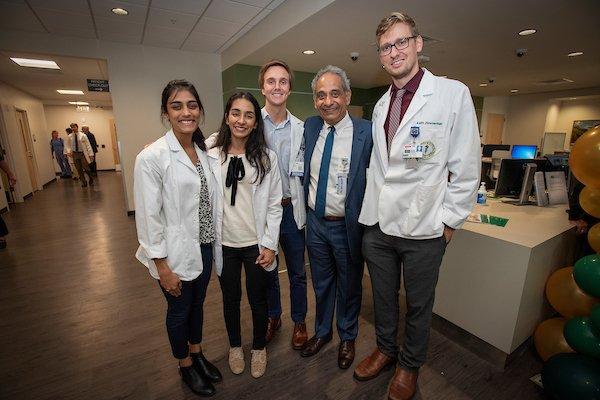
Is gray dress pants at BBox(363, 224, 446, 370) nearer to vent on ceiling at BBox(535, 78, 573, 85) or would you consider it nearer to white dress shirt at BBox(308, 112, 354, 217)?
white dress shirt at BBox(308, 112, 354, 217)

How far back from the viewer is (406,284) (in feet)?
5.31

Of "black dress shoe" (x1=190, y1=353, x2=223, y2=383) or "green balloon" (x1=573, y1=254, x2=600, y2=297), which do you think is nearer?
"green balloon" (x1=573, y1=254, x2=600, y2=297)

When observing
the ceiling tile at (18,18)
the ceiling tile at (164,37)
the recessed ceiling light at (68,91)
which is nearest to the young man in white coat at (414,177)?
the ceiling tile at (164,37)

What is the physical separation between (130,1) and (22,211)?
5131mm

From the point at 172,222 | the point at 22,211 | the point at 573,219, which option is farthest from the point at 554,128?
the point at 22,211

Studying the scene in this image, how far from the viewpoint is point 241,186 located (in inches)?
65.6

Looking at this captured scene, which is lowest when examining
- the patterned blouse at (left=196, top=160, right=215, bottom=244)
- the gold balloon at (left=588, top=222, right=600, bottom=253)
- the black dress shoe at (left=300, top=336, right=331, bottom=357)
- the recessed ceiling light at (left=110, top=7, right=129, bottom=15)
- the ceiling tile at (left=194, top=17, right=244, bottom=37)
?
the black dress shoe at (left=300, top=336, right=331, bottom=357)

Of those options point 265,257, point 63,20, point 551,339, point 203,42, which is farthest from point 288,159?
point 63,20

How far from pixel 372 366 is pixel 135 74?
588 cm

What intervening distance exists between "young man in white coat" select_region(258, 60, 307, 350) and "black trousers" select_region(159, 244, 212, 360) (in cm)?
49

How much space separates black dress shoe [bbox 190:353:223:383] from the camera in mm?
1796

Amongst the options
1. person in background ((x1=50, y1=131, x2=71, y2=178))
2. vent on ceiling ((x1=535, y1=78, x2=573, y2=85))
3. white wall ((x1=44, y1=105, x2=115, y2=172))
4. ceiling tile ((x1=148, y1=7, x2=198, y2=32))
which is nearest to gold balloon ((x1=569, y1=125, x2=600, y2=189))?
ceiling tile ((x1=148, y1=7, x2=198, y2=32))

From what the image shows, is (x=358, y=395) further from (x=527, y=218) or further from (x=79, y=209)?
(x=79, y=209)

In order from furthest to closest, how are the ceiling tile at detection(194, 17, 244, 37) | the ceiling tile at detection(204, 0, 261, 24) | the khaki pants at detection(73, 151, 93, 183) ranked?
the khaki pants at detection(73, 151, 93, 183) < the ceiling tile at detection(194, 17, 244, 37) < the ceiling tile at detection(204, 0, 261, 24)
